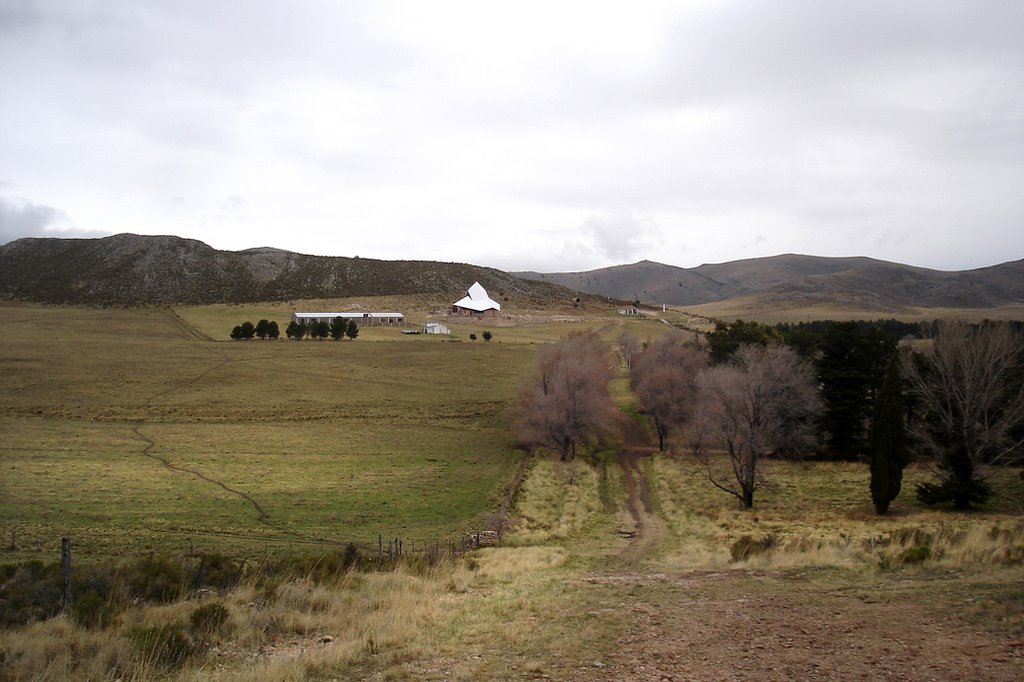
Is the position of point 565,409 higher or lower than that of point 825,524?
higher

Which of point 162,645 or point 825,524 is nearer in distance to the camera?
point 162,645

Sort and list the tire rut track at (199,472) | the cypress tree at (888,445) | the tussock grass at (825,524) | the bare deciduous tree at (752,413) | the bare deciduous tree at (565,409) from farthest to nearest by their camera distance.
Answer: the bare deciduous tree at (565,409) → the bare deciduous tree at (752,413) → the cypress tree at (888,445) → the tire rut track at (199,472) → the tussock grass at (825,524)

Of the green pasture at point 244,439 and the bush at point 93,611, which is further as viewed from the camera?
the green pasture at point 244,439

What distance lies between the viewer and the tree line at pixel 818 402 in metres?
29.8

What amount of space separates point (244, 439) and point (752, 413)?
3447 cm

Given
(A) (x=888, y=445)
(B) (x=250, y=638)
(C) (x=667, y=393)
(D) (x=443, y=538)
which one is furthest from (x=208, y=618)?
(C) (x=667, y=393)

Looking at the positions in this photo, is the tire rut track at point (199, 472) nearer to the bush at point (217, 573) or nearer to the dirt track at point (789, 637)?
the bush at point (217, 573)

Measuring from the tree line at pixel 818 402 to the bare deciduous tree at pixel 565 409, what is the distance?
0.09 m

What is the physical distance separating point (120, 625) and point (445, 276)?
17495 cm

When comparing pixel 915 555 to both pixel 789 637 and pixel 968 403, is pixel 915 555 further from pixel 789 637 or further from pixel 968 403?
pixel 968 403

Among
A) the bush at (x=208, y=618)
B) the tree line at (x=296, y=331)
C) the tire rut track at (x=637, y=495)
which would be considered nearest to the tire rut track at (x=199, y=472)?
the tire rut track at (x=637, y=495)

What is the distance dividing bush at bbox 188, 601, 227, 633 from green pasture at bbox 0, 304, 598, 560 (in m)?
11.7

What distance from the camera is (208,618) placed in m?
11.9

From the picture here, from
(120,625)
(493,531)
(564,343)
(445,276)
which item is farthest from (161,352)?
(445,276)
